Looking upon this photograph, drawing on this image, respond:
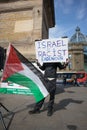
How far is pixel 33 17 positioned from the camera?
14.5 metres

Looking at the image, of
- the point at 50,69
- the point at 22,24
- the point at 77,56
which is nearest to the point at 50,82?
the point at 50,69

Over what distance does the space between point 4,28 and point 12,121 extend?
1107cm

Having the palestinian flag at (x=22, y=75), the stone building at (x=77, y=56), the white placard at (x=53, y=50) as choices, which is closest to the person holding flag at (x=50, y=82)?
the white placard at (x=53, y=50)

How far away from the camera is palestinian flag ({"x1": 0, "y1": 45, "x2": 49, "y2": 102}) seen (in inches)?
207

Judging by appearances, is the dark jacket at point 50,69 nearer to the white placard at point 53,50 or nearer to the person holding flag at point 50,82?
the person holding flag at point 50,82

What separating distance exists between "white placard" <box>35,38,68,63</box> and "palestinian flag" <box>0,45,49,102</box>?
1.22m

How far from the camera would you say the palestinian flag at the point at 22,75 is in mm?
5262

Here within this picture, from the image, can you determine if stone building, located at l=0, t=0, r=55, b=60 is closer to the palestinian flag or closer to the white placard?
the white placard

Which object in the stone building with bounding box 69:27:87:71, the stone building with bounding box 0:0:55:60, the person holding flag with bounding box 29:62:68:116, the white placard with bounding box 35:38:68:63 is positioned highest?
the stone building with bounding box 0:0:55:60

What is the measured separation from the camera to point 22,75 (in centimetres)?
539

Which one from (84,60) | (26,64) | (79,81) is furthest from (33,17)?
(84,60)

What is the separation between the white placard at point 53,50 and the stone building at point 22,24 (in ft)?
21.4

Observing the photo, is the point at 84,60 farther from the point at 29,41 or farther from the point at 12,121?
the point at 12,121

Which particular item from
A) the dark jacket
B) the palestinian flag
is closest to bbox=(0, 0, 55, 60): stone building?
the dark jacket
